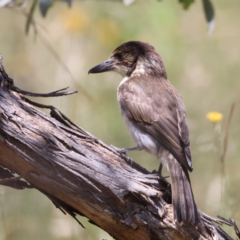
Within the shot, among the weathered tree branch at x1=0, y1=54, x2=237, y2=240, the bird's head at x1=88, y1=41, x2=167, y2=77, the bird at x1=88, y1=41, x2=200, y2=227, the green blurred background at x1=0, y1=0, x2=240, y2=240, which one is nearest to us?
the weathered tree branch at x1=0, y1=54, x2=237, y2=240

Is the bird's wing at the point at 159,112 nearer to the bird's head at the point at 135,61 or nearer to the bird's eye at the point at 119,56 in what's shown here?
the bird's head at the point at 135,61

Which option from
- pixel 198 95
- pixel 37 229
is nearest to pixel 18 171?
pixel 37 229

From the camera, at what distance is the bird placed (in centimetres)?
440

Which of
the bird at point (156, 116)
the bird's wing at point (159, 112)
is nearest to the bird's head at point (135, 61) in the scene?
the bird at point (156, 116)

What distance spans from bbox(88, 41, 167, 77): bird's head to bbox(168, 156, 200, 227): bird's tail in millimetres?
1197

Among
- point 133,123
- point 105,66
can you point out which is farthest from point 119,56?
point 133,123

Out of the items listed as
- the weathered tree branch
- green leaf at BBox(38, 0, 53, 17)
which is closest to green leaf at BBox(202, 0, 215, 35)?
green leaf at BBox(38, 0, 53, 17)

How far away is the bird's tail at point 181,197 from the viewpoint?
4070 mm

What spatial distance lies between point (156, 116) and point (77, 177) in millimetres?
1168

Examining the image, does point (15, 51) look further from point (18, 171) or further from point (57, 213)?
point (18, 171)

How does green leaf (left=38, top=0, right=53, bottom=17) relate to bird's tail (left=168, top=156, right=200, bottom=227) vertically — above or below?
above

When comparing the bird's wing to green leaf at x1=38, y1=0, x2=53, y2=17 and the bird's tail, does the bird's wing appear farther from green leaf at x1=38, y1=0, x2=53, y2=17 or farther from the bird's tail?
green leaf at x1=38, y1=0, x2=53, y2=17

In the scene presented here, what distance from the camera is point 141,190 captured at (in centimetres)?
409

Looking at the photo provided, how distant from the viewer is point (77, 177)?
13.2 ft
